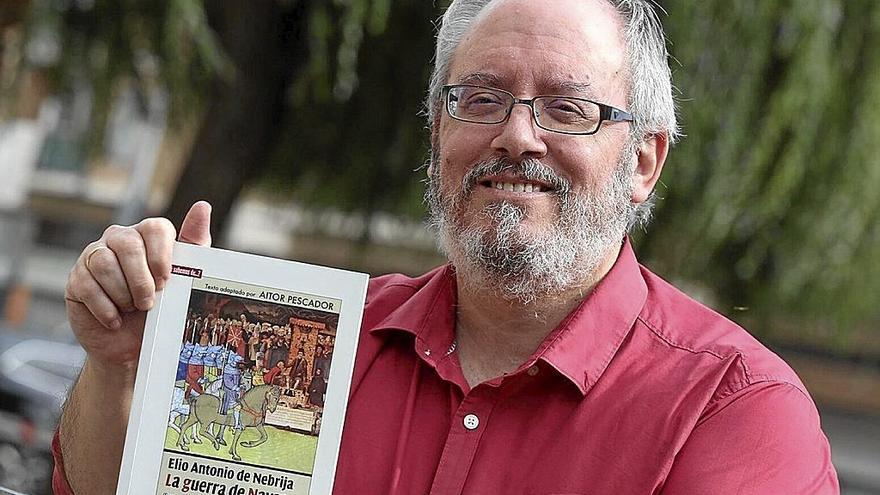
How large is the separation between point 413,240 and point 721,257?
1582 mm

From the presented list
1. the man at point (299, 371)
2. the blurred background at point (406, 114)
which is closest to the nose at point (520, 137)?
the man at point (299, 371)

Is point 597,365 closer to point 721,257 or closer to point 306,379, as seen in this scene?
point 306,379

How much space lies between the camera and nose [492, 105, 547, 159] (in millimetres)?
1828

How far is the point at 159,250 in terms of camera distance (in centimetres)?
164

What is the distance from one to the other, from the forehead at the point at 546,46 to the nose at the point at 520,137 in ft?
0.16

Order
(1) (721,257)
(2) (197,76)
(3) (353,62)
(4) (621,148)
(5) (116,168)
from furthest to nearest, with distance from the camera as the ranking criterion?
(5) (116,168) → (1) (721,257) → (2) (197,76) → (3) (353,62) → (4) (621,148)

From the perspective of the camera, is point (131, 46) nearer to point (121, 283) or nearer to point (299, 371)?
point (121, 283)

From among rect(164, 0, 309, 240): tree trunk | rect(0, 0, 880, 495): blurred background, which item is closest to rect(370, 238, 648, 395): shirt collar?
rect(0, 0, 880, 495): blurred background

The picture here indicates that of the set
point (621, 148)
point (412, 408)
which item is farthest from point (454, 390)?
point (621, 148)

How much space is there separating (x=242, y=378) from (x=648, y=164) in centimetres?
81

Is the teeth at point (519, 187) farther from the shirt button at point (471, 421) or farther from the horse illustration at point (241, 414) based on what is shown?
the horse illustration at point (241, 414)

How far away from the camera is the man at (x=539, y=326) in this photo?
165 cm

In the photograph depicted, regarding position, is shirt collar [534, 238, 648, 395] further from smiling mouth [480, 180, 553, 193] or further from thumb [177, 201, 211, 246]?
thumb [177, 201, 211, 246]

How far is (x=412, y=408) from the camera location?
183 centimetres
